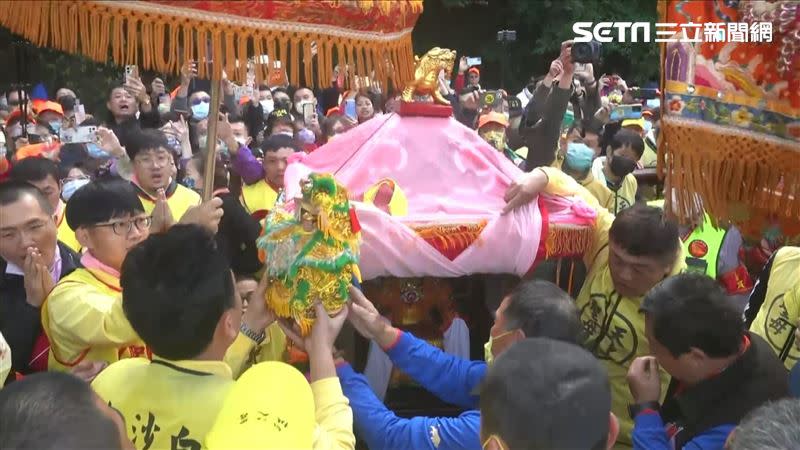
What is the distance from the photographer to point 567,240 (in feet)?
Result: 10.6

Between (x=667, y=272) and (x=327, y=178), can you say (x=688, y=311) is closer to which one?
(x=667, y=272)

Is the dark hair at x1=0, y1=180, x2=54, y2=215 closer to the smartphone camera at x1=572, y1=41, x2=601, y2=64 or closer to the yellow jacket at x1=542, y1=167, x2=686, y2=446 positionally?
the yellow jacket at x1=542, y1=167, x2=686, y2=446

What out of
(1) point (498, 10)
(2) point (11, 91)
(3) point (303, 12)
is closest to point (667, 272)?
(3) point (303, 12)

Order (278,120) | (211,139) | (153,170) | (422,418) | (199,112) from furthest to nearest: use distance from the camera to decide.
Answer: (199,112)
(278,120)
(153,170)
(211,139)
(422,418)

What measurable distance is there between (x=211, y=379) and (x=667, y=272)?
1.70 metres

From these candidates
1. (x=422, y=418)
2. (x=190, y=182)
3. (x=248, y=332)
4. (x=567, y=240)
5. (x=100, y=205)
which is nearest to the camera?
(x=422, y=418)

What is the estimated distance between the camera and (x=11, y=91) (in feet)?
28.9

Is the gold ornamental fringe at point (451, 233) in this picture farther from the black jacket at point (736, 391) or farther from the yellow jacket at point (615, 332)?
the black jacket at point (736, 391)

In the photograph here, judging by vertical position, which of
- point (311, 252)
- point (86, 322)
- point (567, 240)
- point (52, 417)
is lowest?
point (567, 240)

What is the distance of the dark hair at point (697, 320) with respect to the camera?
229 cm

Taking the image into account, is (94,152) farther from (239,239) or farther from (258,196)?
(239,239)

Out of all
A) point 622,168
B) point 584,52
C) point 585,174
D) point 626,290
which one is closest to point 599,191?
point 585,174

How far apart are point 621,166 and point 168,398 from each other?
402 cm

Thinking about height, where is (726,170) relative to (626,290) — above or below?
above
